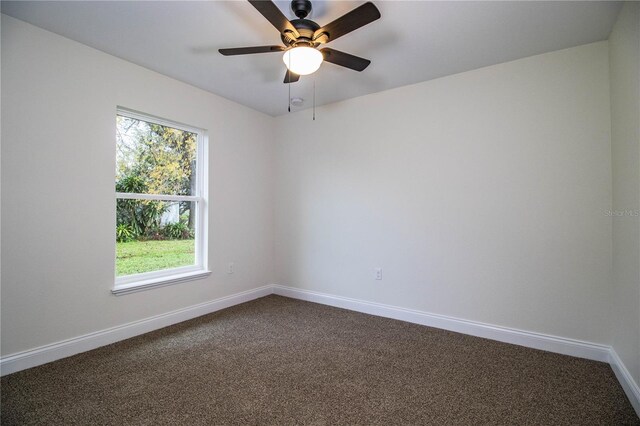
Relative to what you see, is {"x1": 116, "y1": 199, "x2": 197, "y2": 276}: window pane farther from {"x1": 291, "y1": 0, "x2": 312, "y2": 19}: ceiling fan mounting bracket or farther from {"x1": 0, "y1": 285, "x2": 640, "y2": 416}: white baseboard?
{"x1": 291, "y1": 0, "x2": 312, "y2": 19}: ceiling fan mounting bracket

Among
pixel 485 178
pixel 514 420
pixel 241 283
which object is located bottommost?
pixel 514 420

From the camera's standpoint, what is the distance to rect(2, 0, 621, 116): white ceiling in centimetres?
203

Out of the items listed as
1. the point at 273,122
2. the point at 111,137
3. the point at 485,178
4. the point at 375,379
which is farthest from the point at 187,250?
the point at 485,178

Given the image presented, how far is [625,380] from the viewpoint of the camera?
1.94 meters

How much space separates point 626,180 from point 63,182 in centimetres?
410

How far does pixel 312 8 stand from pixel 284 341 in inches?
103

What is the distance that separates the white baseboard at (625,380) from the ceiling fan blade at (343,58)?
8.68ft

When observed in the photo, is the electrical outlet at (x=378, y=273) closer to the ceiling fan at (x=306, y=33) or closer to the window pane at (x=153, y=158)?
the ceiling fan at (x=306, y=33)

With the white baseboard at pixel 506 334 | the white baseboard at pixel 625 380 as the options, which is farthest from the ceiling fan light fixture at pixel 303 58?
the white baseboard at pixel 625 380

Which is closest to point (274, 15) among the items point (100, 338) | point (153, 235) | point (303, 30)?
point (303, 30)

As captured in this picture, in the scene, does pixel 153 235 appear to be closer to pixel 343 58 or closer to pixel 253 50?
pixel 253 50

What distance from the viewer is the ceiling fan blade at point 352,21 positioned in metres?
1.64

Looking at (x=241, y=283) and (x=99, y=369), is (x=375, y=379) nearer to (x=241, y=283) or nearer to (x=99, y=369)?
(x=99, y=369)

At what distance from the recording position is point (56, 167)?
7.74 feet
